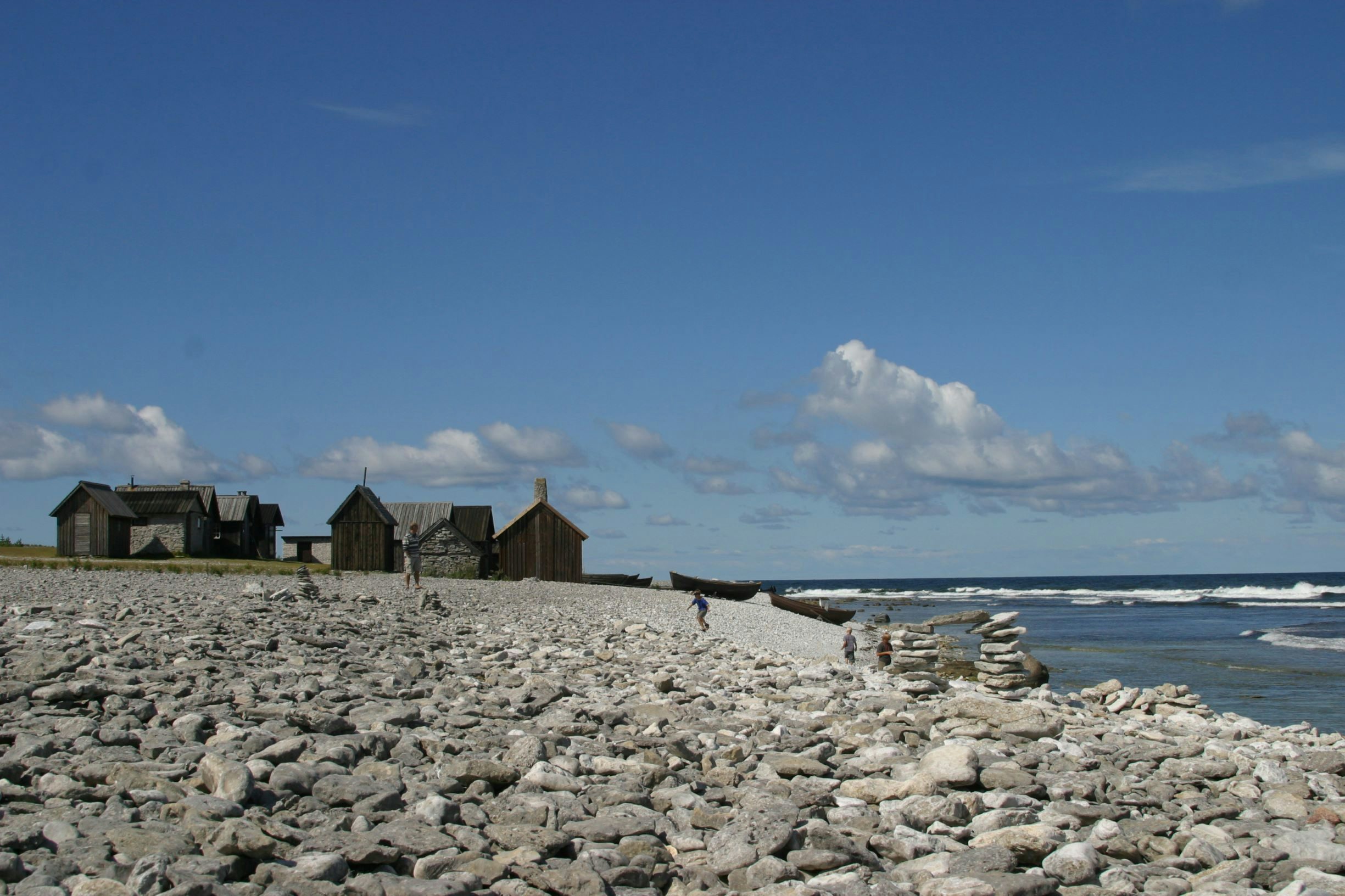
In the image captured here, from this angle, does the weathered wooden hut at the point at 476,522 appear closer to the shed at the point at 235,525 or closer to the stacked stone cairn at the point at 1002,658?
the shed at the point at 235,525

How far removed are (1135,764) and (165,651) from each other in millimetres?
10907

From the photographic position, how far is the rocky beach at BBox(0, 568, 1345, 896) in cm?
624

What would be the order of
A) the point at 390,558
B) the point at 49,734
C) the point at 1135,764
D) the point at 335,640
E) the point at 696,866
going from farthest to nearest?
the point at 390,558 → the point at 335,640 → the point at 1135,764 → the point at 49,734 → the point at 696,866

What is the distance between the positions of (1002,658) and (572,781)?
42.7ft

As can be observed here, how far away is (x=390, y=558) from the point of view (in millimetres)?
46094

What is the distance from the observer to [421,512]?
167 feet

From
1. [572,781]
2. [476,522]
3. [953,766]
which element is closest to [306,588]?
[572,781]

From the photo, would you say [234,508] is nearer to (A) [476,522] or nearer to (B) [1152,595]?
(A) [476,522]

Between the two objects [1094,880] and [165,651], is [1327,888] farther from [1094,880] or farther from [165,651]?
[165,651]

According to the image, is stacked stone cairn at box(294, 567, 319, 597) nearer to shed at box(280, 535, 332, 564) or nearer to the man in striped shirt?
the man in striped shirt

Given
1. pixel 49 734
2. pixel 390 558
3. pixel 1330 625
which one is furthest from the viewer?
pixel 1330 625

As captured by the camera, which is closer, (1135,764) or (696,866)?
(696,866)

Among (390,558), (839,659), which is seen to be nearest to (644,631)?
(839,659)

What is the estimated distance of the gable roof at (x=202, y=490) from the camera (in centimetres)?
5300
